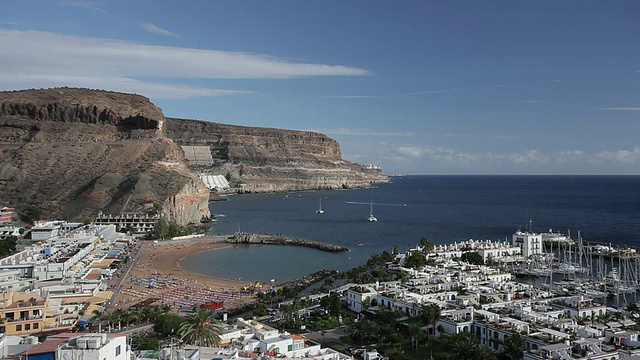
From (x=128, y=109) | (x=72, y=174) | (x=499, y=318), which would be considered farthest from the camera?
(x=128, y=109)

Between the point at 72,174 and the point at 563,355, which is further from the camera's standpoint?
the point at 72,174

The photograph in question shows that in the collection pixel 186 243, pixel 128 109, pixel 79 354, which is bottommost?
pixel 186 243

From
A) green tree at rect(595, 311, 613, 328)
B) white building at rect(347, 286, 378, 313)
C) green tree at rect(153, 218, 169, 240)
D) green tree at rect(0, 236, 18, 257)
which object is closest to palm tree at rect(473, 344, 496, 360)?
green tree at rect(595, 311, 613, 328)

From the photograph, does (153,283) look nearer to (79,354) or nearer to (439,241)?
(79,354)

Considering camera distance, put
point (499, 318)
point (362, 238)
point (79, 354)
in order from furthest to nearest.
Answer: point (362, 238) → point (499, 318) → point (79, 354)

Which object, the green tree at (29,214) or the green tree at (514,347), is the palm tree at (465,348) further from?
the green tree at (29,214)

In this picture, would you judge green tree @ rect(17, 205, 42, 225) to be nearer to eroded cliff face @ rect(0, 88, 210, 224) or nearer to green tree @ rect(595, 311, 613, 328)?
eroded cliff face @ rect(0, 88, 210, 224)

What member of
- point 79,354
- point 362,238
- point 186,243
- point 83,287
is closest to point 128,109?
point 186,243
